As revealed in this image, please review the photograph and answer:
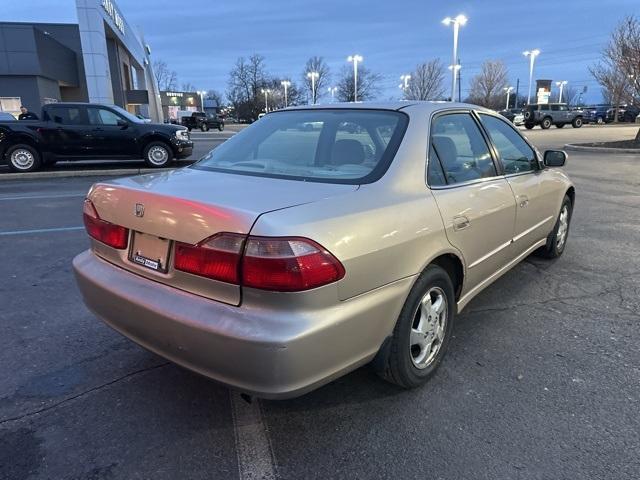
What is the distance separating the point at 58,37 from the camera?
33.6 m

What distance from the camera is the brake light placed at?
6.67ft

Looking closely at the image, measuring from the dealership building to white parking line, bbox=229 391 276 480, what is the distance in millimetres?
24551

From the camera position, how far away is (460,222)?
293 centimetres

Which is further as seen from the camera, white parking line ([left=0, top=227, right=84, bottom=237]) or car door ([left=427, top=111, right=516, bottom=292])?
white parking line ([left=0, top=227, right=84, bottom=237])

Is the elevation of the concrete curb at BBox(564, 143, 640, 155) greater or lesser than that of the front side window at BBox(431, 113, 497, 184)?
lesser

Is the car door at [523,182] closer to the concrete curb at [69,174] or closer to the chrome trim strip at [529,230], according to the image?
the chrome trim strip at [529,230]

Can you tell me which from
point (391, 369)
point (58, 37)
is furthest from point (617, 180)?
point (58, 37)

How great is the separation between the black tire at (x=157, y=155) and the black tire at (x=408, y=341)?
12.0 metres

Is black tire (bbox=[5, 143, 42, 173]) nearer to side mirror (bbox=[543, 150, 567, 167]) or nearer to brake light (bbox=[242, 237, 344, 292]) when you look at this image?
side mirror (bbox=[543, 150, 567, 167])

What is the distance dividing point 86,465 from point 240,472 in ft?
2.34

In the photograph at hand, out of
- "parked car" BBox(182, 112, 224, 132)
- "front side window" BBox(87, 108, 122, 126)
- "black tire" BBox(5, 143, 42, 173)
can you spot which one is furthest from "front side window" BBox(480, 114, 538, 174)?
"parked car" BBox(182, 112, 224, 132)

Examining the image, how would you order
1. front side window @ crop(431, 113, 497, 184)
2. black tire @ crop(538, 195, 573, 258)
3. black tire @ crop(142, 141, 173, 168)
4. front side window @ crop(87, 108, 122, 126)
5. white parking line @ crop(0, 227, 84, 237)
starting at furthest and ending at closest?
black tire @ crop(142, 141, 173, 168) < front side window @ crop(87, 108, 122, 126) < white parking line @ crop(0, 227, 84, 237) < black tire @ crop(538, 195, 573, 258) < front side window @ crop(431, 113, 497, 184)

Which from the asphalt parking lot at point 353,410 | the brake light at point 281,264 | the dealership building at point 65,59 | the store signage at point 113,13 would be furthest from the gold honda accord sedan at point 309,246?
the store signage at point 113,13

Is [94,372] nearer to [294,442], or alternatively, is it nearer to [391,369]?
[294,442]
